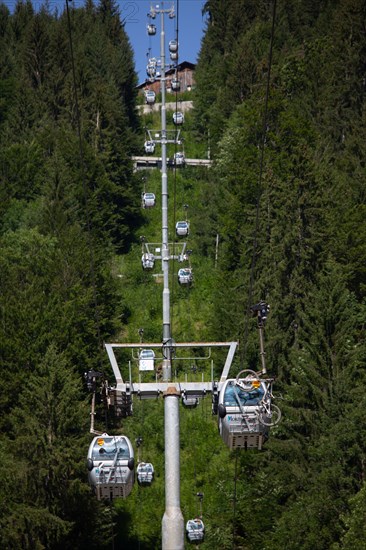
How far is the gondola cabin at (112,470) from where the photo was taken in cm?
1842

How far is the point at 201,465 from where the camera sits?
136 ft

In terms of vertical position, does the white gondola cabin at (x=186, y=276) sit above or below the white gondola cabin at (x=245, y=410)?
below

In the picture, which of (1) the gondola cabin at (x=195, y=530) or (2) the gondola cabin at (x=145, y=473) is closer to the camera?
(1) the gondola cabin at (x=195, y=530)

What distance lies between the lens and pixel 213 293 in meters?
54.9

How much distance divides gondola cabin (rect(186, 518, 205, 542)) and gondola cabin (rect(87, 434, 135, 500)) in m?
17.5

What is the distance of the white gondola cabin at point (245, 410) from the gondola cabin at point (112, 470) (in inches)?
74.8

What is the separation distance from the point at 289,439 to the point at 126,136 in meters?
43.0

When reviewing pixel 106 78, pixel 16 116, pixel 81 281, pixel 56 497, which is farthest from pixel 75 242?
pixel 106 78

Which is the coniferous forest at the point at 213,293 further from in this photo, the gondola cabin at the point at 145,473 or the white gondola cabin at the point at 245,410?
the white gondola cabin at the point at 245,410

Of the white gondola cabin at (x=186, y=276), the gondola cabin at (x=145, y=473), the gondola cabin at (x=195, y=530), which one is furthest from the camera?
the white gondola cabin at (x=186, y=276)

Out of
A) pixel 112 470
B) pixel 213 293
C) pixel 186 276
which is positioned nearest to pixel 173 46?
pixel 112 470

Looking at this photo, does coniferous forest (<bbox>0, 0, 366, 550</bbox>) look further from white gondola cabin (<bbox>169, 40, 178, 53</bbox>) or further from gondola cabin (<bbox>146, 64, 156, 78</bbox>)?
white gondola cabin (<bbox>169, 40, 178, 53</bbox>)

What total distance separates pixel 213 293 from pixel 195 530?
69.4ft

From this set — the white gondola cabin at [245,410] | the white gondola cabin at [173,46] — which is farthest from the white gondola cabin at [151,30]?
the white gondola cabin at [245,410]
